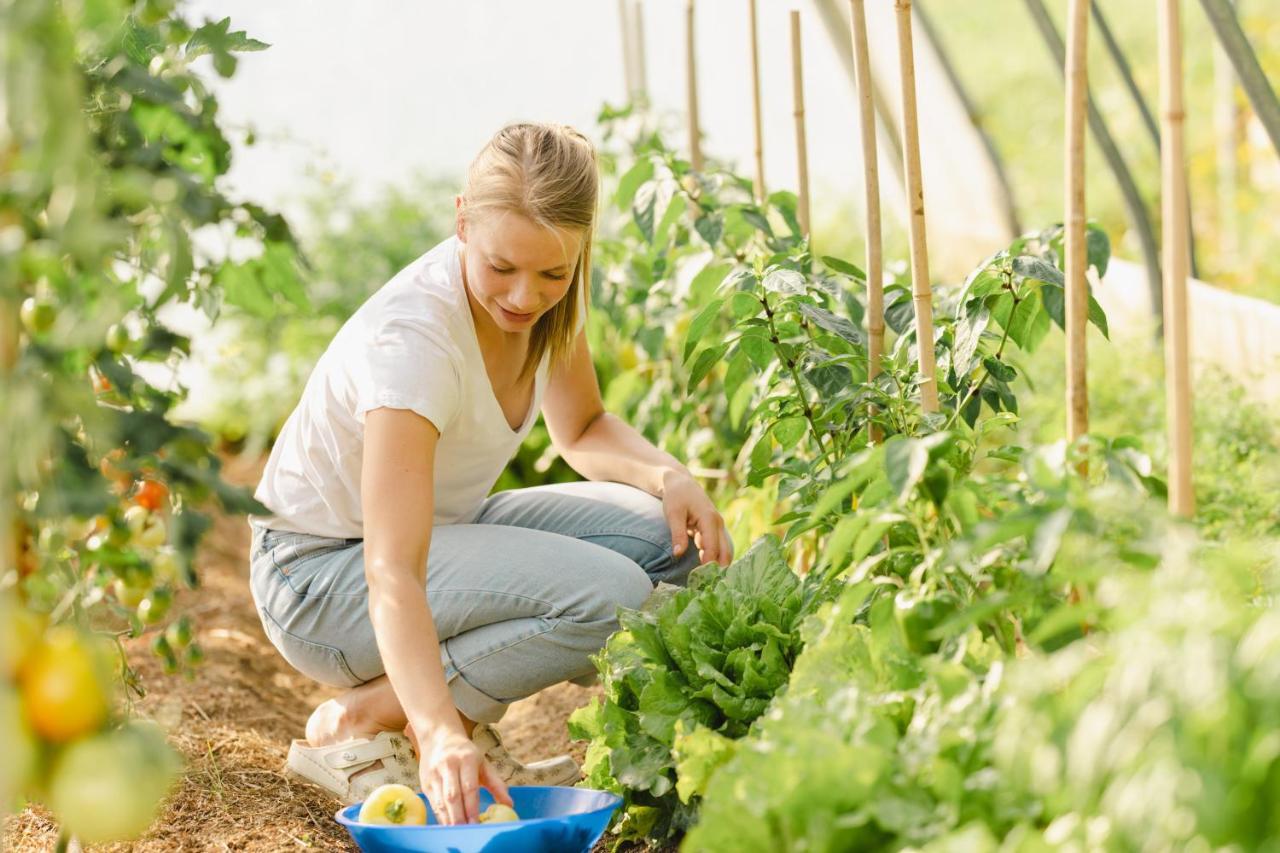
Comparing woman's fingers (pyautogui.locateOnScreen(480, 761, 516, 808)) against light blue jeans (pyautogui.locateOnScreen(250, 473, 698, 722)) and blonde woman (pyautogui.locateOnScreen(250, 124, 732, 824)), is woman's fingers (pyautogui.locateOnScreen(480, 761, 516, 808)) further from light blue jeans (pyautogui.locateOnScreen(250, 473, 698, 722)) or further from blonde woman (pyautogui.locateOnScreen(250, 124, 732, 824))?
light blue jeans (pyautogui.locateOnScreen(250, 473, 698, 722))

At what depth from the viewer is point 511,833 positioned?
4.78ft

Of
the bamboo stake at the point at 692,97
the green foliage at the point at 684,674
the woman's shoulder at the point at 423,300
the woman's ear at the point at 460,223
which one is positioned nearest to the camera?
the green foliage at the point at 684,674

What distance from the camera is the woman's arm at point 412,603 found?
150cm

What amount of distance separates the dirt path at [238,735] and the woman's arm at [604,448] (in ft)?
1.52

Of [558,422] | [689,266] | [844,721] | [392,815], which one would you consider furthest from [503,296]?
[689,266]

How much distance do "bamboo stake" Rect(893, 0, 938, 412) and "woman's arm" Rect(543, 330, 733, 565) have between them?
56cm

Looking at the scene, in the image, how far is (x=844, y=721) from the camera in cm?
125

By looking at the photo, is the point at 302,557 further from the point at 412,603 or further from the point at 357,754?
the point at 412,603

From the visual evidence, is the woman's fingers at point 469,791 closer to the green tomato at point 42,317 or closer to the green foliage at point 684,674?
the green foliage at point 684,674

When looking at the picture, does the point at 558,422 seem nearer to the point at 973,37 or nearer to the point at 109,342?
the point at 109,342

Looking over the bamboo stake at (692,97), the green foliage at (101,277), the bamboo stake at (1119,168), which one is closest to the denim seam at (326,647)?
the green foliage at (101,277)

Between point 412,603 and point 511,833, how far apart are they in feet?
1.04

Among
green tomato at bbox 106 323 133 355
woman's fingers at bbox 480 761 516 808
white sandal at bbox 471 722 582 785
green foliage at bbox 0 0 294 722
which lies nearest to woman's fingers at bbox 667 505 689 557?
white sandal at bbox 471 722 582 785

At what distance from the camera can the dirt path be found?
1.86 m
